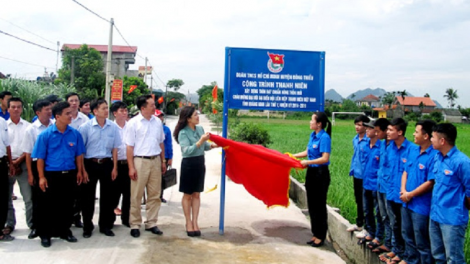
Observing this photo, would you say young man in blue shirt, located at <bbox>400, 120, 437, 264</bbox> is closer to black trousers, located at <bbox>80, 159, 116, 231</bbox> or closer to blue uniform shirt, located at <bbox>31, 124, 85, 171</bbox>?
black trousers, located at <bbox>80, 159, 116, 231</bbox>

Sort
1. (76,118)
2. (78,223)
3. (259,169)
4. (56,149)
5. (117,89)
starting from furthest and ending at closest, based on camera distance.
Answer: (117,89) < (76,118) < (78,223) < (259,169) < (56,149)

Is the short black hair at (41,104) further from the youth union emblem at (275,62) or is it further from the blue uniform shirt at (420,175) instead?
the blue uniform shirt at (420,175)

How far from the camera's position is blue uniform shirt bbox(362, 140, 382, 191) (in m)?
4.80

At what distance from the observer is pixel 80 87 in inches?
1500

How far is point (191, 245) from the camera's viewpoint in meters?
5.00

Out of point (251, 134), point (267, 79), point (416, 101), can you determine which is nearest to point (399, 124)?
point (267, 79)

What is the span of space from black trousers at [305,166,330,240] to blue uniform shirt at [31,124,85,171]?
285 cm

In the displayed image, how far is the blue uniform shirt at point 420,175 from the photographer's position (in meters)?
3.79

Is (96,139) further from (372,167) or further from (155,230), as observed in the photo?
(372,167)

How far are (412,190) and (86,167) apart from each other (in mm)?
3739

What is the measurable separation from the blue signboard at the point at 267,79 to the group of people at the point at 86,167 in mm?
736

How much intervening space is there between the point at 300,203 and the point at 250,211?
4.57 feet

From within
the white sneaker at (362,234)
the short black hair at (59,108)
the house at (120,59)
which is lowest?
the white sneaker at (362,234)

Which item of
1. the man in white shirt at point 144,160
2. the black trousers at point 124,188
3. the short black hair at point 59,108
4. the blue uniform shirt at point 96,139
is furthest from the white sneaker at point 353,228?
the short black hair at point 59,108
